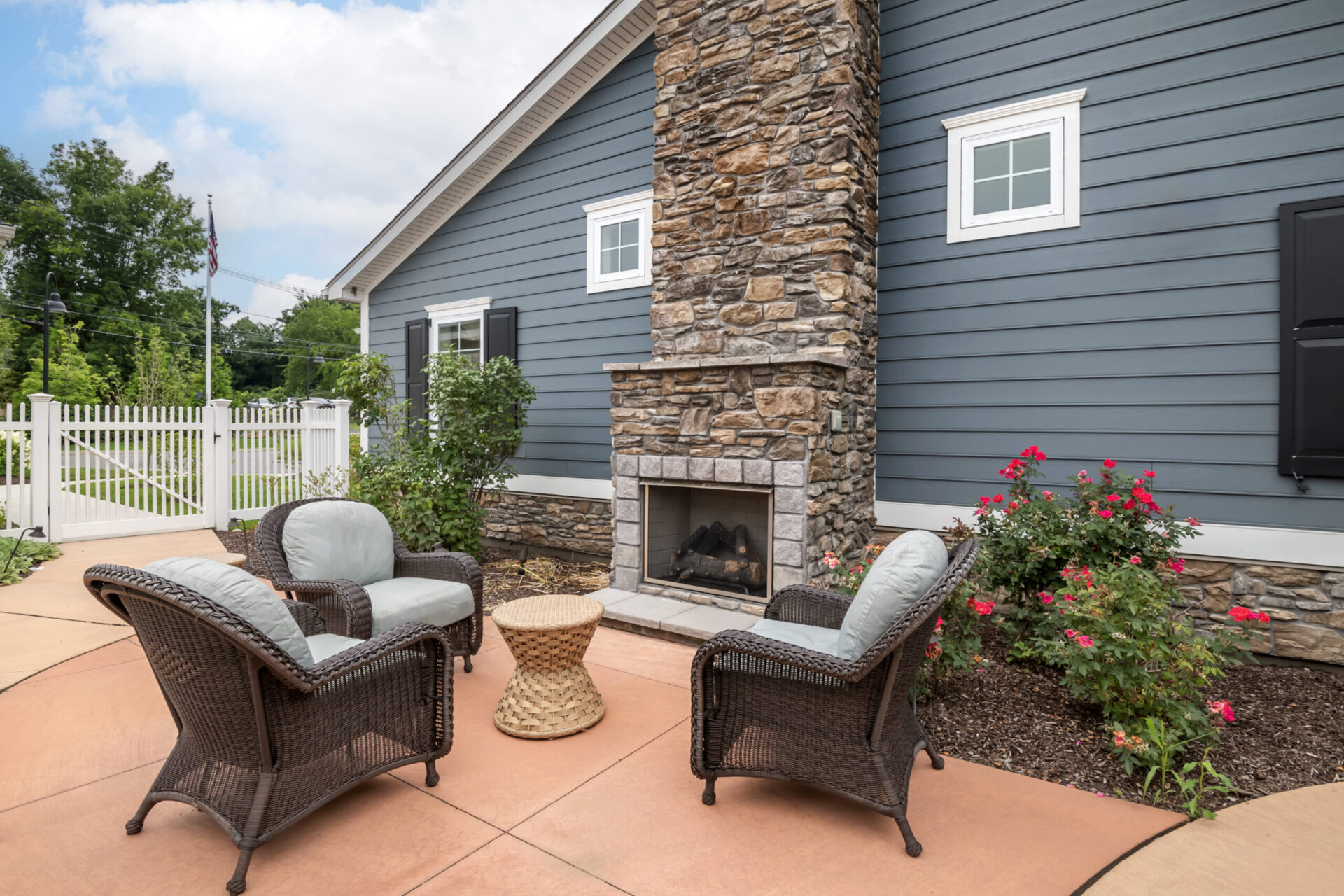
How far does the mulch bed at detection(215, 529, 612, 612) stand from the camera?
5.60 metres

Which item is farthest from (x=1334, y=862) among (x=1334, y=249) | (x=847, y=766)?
(x=1334, y=249)

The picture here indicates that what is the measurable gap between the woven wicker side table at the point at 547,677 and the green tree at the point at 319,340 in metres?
→ 42.9

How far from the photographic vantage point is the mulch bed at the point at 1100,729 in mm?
2592

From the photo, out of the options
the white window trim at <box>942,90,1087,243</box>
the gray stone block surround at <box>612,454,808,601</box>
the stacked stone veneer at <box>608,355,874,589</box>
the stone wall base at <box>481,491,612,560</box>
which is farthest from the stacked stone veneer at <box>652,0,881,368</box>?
the stone wall base at <box>481,491,612,560</box>

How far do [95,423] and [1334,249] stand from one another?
9.74 metres

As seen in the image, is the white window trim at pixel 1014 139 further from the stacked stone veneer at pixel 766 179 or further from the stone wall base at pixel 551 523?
the stone wall base at pixel 551 523

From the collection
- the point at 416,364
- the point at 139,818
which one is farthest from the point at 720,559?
the point at 416,364

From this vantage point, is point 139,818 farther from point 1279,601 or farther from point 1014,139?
point 1014,139

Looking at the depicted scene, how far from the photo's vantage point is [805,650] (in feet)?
7.28

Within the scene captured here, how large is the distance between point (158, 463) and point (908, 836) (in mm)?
8140

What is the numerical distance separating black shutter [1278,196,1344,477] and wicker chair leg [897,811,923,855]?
324 centimetres

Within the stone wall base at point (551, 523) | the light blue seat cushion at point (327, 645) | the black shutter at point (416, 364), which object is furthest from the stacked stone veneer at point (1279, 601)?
the black shutter at point (416, 364)

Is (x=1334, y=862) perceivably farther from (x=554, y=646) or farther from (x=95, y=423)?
(x=95, y=423)

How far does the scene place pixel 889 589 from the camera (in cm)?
217
